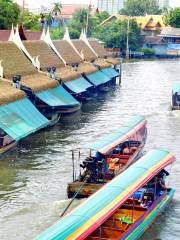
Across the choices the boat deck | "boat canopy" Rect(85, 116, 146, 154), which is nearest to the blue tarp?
"boat canopy" Rect(85, 116, 146, 154)

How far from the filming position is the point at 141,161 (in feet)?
67.2

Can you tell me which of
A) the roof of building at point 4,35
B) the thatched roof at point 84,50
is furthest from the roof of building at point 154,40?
the roof of building at point 4,35

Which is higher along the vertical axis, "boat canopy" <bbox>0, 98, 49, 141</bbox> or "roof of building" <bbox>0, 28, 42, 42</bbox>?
"roof of building" <bbox>0, 28, 42, 42</bbox>

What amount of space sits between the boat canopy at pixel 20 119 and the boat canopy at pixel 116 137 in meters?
4.67

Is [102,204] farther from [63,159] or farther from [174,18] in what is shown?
[174,18]

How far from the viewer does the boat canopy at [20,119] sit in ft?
88.2

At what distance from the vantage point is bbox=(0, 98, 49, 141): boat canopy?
26.9 metres

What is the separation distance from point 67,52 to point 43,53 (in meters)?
6.09

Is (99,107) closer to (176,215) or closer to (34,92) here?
(34,92)

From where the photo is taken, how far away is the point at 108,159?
985 inches

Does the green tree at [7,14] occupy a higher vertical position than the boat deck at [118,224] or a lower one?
higher

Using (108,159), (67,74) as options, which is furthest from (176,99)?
(108,159)

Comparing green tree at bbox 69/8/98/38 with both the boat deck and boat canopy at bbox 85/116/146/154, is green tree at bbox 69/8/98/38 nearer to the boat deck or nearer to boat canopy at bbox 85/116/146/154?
boat canopy at bbox 85/116/146/154

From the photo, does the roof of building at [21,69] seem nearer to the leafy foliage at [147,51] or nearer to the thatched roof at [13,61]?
the thatched roof at [13,61]
